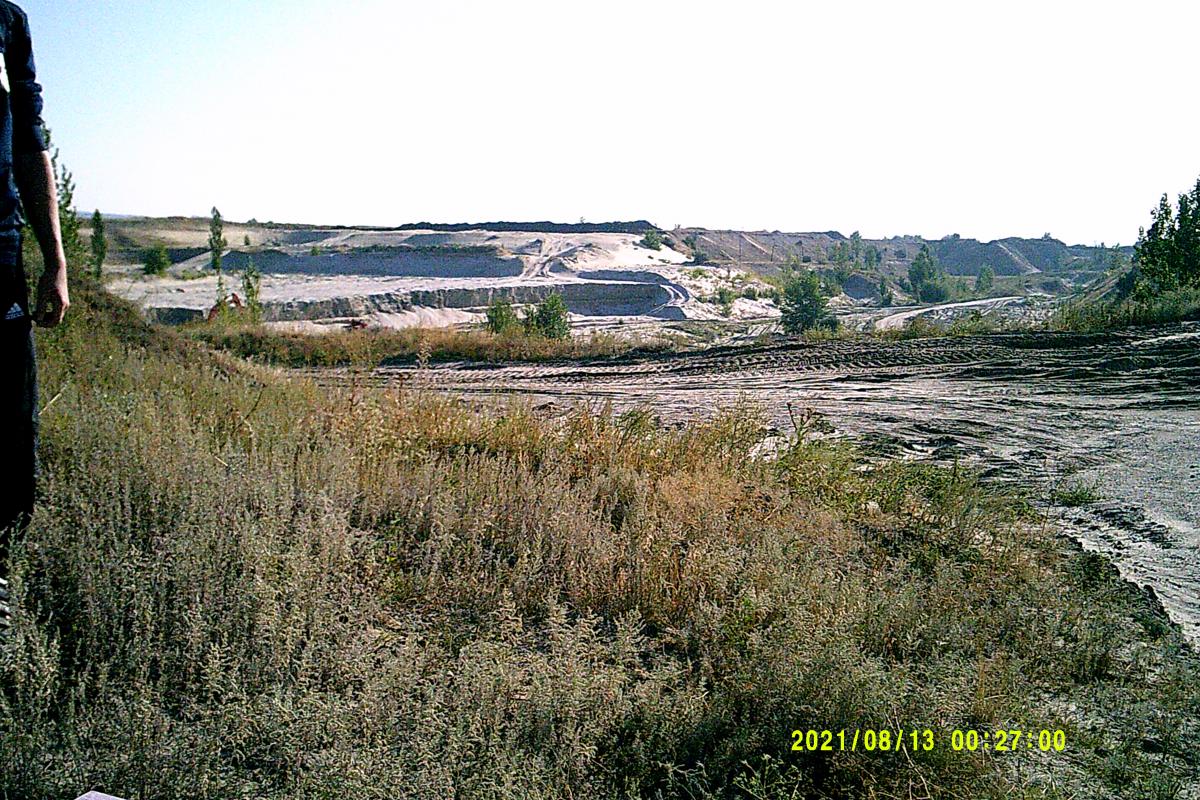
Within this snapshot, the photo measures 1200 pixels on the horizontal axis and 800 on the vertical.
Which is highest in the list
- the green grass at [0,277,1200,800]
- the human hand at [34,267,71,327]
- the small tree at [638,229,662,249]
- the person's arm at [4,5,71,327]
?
the small tree at [638,229,662,249]

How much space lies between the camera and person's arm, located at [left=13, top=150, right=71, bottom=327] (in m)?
2.81

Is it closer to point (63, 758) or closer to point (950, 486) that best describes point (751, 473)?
point (950, 486)

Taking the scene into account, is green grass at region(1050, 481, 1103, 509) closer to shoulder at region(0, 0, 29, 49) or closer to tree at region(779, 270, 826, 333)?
shoulder at region(0, 0, 29, 49)

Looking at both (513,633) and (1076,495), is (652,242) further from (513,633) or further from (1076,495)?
(513,633)

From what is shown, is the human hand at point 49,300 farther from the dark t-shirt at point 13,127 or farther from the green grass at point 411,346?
the green grass at point 411,346

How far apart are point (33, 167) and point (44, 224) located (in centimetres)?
19

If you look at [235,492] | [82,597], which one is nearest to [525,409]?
[235,492]

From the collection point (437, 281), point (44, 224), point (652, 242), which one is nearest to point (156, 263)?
point (437, 281)

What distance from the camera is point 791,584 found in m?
3.85
